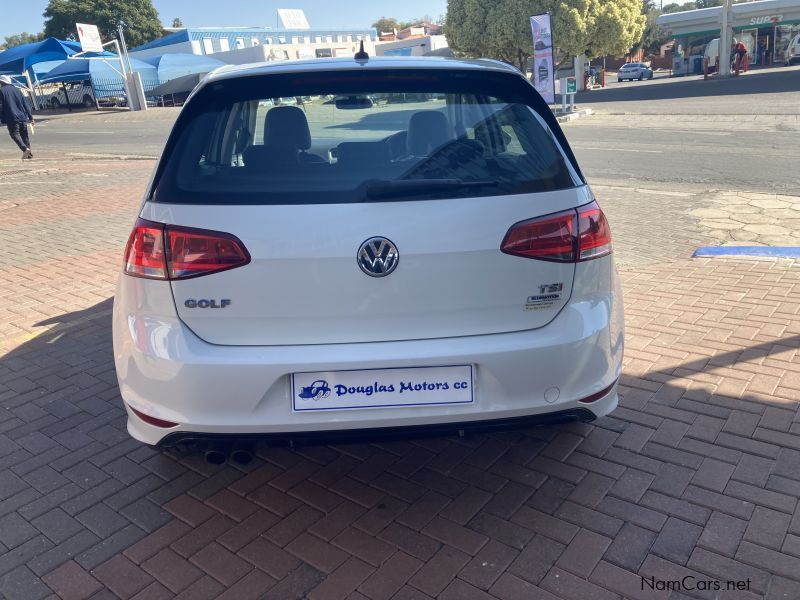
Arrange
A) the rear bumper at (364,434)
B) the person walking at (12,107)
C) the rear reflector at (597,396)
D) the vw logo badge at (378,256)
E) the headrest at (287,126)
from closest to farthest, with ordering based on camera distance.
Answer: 1. the vw logo badge at (378,256)
2. the rear bumper at (364,434)
3. the rear reflector at (597,396)
4. the headrest at (287,126)
5. the person walking at (12,107)

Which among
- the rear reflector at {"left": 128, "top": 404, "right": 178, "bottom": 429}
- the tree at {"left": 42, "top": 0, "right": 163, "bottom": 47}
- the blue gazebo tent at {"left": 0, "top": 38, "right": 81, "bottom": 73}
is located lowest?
the rear reflector at {"left": 128, "top": 404, "right": 178, "bottom": 429}

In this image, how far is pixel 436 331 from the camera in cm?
239

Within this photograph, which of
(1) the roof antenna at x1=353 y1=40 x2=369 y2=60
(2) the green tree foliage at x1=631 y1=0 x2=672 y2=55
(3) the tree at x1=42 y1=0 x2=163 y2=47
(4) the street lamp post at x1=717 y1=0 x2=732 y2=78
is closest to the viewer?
(1) the roof antenna at x1=353 y1=40 x2=369 y2=60

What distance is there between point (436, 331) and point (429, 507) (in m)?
0.83

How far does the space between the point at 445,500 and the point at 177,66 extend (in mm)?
48397

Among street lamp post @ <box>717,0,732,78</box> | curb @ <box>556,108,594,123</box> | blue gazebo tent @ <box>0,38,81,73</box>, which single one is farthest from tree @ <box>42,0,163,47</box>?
curb @ <box>556,108,594,123</box>

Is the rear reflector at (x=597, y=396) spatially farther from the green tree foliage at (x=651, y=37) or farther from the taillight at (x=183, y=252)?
the green tree foliage at (x=651, y=37)

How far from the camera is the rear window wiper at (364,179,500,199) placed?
7.70 feet

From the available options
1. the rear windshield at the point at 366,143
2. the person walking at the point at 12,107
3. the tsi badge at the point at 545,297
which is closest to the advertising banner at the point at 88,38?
the person walking at the point at 12,107

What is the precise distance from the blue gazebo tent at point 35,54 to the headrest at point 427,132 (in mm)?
51858

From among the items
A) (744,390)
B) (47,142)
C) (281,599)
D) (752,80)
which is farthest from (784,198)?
(752,80)

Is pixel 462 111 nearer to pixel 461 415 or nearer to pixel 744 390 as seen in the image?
pixel 461 415

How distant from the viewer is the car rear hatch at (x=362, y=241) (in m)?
2.30

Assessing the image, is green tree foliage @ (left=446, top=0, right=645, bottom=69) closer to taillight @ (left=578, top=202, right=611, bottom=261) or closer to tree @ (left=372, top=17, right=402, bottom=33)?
taillight @ (left=578, top=202, right=611, bottom=261)
